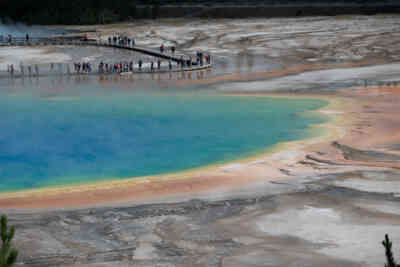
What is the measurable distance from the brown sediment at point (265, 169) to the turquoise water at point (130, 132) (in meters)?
0.88

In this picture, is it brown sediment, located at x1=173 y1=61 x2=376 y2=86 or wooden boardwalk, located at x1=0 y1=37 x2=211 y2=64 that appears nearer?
brown sediment, located at x1=173 y1=61 x2=376 y2=86

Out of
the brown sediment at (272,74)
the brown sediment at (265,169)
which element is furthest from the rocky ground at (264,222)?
the brown sediment at (272,74)

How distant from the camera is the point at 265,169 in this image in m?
17.8

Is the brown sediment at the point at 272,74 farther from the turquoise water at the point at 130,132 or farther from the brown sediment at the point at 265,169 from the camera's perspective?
the brown sediment at the point at 265,169

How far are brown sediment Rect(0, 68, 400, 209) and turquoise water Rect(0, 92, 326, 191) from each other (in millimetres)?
879

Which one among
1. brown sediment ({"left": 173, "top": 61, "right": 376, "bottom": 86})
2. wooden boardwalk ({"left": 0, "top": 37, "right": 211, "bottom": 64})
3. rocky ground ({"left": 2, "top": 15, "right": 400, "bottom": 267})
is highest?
rocky ground ({"left": 2, "top": 15, "right": 400, "bottom": 267})

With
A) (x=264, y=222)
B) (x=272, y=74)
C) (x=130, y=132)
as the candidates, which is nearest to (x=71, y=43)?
(x=272, y=74)

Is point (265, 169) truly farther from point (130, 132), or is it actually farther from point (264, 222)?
point (130, 132)

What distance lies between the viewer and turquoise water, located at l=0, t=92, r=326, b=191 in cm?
1877

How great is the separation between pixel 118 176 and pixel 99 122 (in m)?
7.49

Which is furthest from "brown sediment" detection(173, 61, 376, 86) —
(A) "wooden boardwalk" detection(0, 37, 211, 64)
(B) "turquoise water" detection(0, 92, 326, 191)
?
(A) "wooden boardwalk" detection(0, 37, 211, 64)

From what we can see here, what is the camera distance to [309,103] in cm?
2819

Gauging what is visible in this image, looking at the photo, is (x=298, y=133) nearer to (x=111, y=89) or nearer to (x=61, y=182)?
(x=61, y=182)

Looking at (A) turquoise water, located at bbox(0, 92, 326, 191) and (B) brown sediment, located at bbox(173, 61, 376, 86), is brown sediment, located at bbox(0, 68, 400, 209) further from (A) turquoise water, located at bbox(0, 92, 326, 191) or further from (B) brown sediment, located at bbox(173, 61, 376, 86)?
(B) brown sediment, located at bbox(173, 61, 376, 86)
